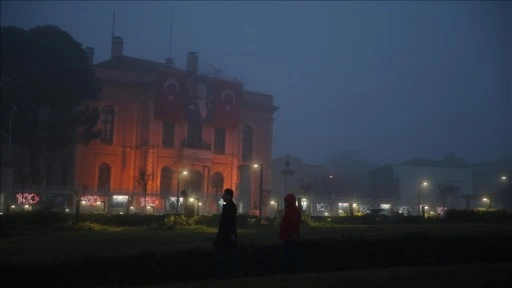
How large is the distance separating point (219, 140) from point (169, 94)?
310 inches

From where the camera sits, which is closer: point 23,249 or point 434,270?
point 434,270

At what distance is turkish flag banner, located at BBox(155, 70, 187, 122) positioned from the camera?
4947 centimetres

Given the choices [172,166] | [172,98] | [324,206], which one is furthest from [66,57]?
[324,206]

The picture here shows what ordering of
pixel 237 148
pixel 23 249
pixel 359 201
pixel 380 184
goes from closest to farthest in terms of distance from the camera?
pixel 23 249
pixel 359 201
pixel 237 148
pixel 380 184

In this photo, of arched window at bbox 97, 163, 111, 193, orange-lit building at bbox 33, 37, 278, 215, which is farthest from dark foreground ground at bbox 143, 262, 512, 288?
arched window at bbox 97, 163, 111, 193

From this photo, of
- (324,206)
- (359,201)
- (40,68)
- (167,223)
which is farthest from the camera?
(359,201)

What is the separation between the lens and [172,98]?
50094 millimetres

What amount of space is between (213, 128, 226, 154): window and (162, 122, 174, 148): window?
4.78 metres

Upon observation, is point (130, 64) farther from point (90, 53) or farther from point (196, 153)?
point (196, 153)

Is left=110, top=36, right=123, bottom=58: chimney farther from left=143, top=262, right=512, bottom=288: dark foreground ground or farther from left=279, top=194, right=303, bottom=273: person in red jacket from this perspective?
left=143, top=262, right=512, bottom=288: dark foreground ground

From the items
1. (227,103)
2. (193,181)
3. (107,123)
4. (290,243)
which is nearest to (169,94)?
(227,103)

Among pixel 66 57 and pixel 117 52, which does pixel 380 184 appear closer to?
pixel 117 52

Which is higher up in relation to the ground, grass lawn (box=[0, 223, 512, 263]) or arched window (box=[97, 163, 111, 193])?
arched window (box=[97, 163, 111, 193])

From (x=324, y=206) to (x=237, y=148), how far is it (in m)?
11.5
